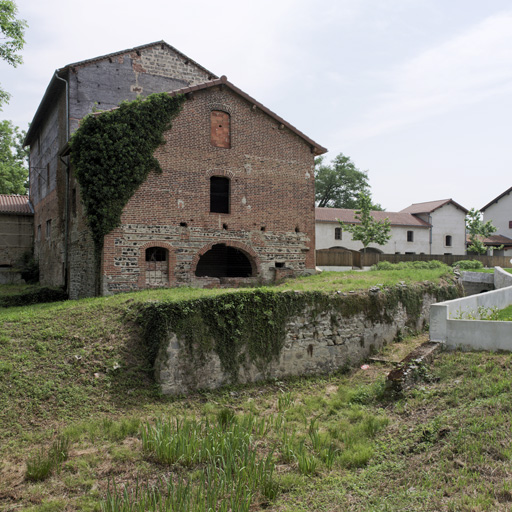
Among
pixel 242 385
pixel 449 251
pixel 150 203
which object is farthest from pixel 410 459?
pixel 449 251

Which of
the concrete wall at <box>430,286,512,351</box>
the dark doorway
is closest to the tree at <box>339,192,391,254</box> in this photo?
the dark doorway

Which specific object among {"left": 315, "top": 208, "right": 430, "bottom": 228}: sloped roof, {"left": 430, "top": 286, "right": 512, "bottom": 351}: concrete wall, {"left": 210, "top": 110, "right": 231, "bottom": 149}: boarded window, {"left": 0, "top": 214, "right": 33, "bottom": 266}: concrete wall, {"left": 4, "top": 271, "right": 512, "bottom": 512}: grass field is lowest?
{"left": 4, "top": 271, "right": 512, "bottom": 512}: grass field

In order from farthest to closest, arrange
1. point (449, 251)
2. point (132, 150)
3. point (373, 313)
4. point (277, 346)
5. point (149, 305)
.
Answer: point (449, 251), point (132, 150), point (373, 313), point (277, 346), point (149, 305)

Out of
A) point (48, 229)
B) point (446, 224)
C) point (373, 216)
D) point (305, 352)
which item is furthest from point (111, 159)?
point (446, 224)

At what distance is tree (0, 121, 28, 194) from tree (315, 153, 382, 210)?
2951 centimetres

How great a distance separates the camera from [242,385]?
37.3ft

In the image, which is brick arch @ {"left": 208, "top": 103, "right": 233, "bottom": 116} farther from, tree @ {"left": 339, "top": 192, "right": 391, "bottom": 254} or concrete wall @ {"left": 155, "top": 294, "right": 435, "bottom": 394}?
tree @ {"left": 339, "top": 192, "right": 391, "bottom": 254}

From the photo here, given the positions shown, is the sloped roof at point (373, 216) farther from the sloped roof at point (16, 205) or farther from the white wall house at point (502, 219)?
the sloped roof at point (16, 205)

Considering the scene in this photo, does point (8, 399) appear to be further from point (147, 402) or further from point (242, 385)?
point (242, 385)

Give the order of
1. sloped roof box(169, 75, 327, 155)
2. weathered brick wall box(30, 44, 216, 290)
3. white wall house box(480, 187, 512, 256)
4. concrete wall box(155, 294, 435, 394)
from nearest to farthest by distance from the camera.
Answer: concrete wall box(155, 294, 435, 394) → sloped roof box(169, 75, 327, 155) → weathered brick wall box(30, 44, 216, 290) → white wall house box(480, 187, 512, 256)

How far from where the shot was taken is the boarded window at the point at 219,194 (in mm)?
17312

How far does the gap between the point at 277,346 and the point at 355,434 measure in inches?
159

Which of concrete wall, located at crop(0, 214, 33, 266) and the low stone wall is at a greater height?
concrete wall, located at crop(0, 214, 33, 266)

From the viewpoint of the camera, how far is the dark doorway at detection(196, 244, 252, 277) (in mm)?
18516
